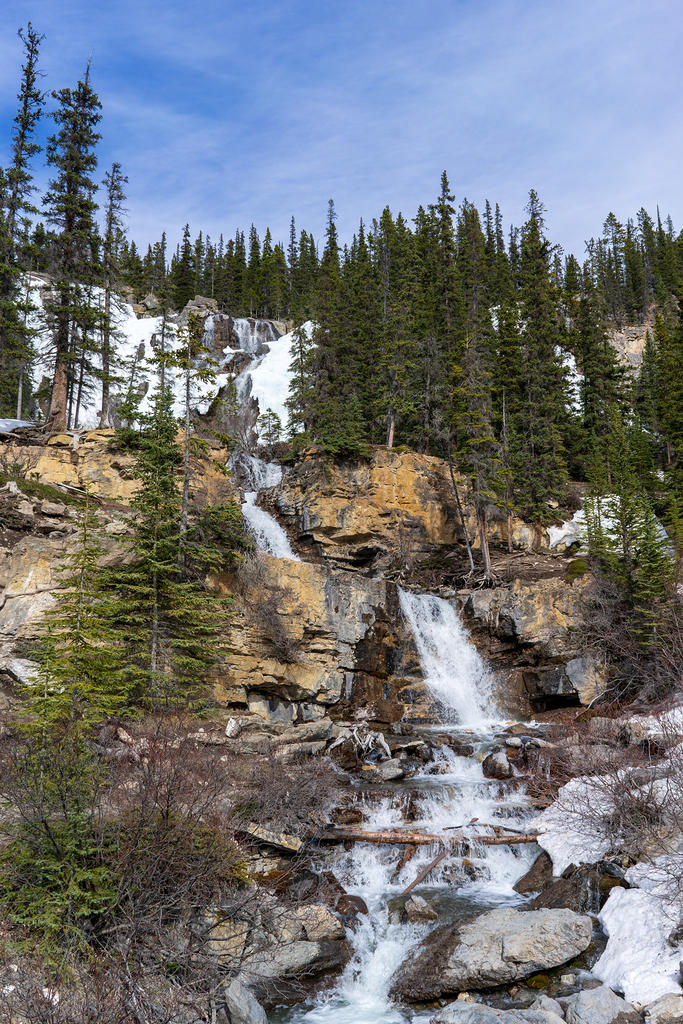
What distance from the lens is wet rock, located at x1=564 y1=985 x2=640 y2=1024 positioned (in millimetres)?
7637

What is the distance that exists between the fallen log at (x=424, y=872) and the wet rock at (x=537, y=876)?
1558mm

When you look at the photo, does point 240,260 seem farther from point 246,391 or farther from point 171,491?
point 171,491

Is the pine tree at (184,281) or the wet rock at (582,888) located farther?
the pine tree at (184,281)

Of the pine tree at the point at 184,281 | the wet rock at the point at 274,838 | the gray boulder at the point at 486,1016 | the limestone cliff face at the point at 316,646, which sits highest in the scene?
the pine tree at the point at 184,281

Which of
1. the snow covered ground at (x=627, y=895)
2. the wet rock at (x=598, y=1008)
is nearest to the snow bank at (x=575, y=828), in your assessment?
the snow covered ground at (x=627, y=895)

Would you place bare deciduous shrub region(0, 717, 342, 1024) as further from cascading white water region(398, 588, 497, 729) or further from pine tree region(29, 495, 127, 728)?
cascading white water region(398, 588, 497, 729)

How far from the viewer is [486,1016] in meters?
7.86

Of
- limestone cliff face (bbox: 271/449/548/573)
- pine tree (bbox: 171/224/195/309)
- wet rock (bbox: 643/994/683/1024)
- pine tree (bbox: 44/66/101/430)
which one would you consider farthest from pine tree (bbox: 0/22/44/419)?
Result: pine tree (bbox: 171/224/195/309)

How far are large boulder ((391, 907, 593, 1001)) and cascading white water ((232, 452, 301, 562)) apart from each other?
53.5 ft

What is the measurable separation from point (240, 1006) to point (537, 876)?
22.4 feet

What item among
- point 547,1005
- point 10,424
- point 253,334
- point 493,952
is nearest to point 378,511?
point 10,424

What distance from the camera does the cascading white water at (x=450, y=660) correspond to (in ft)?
80.0

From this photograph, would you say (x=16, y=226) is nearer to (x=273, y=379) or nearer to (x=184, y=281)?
(x=273, y=379)

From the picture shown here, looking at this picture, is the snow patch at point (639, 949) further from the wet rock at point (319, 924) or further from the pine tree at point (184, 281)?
the pine tree at point (184, 281)
